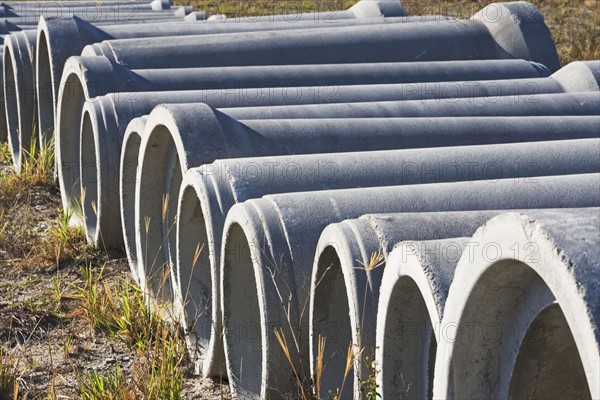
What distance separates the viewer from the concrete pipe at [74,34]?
7.12m

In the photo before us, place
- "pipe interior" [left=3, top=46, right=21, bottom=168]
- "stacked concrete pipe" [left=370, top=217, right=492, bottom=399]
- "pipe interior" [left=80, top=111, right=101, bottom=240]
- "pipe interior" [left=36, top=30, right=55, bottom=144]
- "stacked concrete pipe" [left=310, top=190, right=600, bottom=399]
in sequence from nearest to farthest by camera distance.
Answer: "stacked concrete pipe" [left=370, top=217, right=492, bottom=399], "stacked concrete pipe" [left=310, top=190, right=600, bottom=399], "pipe interior" [left=80, top=111, right=101, bottom=240], "pipe interior" [left=36, top=30, right=55, bottom=144], "pipe interior" [left=3, top=46, right=21, bottom=168]

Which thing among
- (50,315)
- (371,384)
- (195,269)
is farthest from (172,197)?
(371,384)

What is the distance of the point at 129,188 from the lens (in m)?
5.54

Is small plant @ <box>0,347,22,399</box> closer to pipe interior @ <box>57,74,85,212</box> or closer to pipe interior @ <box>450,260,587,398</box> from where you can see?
pipe interior @ <box>450,260,587,398</box>

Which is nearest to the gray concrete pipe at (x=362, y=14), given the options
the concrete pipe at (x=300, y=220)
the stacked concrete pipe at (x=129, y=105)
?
the stacked concrete pipe at (x=129, y=105)

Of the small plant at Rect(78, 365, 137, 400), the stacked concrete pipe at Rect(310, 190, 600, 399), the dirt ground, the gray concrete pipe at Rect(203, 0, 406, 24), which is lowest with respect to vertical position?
the dirt ground

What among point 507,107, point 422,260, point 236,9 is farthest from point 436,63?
point 236,9

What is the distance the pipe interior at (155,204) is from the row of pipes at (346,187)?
0.04ft

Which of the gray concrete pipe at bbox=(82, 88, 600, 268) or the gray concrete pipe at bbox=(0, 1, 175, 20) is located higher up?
the gray concrete pipe at bbox=(0, 1, 175, 20)

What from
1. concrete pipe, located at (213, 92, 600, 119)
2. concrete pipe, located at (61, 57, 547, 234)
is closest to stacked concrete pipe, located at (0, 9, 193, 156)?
concrete pipe, located at (61, 57, 547, 234)

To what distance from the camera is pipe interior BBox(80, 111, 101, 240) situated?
A: 618 centimetres

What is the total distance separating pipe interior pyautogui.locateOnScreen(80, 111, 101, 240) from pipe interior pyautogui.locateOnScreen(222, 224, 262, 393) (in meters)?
2.30

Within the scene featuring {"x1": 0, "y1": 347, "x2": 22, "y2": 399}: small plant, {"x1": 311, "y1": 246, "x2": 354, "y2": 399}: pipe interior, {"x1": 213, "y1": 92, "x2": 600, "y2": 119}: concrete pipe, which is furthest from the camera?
{"x1": 213, "y1": 92, "x2": 600, "y2": 119}: concrete pipe

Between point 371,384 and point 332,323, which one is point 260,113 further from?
point 371,384
